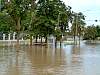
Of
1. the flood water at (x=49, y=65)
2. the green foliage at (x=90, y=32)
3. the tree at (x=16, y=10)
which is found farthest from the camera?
the green foliage at (x=90, y=32)

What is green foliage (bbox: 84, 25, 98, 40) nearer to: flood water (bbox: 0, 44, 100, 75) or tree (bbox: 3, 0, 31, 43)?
tree (bbox: 3, 0, 31, 43)

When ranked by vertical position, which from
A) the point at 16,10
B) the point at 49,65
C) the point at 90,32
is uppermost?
the point at 16,10

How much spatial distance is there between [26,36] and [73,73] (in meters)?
39.3

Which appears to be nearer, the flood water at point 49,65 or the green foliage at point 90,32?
the flood water at point 49,65

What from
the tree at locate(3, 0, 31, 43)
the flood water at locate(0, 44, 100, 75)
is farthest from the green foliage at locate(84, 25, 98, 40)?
the flood water at locate(0, 44, 100, 75)

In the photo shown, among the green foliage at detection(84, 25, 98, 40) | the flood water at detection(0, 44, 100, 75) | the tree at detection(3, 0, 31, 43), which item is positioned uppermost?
the tree at detection(3, 0, 31, 43)

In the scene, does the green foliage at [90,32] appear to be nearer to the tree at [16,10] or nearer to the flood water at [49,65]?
the tree at [16,10]

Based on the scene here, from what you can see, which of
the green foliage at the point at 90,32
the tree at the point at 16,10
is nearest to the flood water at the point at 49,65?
the tree at the point at 16,10

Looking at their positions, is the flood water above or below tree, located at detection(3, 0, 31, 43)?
below

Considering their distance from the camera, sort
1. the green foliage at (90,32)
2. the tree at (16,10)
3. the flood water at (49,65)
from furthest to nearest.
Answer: the green foliage at (90,32), the tree at (16,10), the flood water at (49,65)

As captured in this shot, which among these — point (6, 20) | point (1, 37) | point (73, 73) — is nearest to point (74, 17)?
point (1, 37)

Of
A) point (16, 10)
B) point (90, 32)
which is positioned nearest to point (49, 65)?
point (16, 10)

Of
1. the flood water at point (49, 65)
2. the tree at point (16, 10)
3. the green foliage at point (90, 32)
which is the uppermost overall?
the tree at point (16, 10)

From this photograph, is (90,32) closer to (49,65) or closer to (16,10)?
(16,10)
